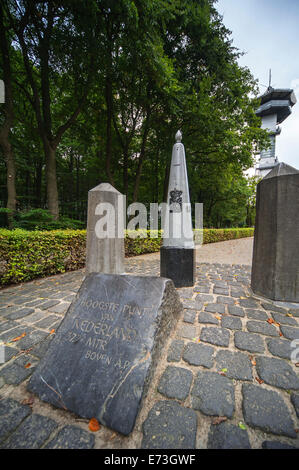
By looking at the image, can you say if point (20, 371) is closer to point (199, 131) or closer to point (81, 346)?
point (81, 346)

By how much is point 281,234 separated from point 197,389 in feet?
8.93

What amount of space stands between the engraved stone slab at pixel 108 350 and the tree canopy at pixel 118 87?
7.64 meters

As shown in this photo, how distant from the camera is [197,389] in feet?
4.97

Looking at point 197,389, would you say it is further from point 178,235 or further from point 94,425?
point 178,235

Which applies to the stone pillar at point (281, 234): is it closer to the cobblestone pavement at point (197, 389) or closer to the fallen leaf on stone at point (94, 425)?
the cobblestone pavement at point (197, 389)

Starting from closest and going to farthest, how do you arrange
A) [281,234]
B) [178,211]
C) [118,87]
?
1. [281,234]
2. [178,211]
3. [118,87]

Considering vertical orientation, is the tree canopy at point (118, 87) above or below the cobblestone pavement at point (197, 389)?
above

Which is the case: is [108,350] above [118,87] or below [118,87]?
below

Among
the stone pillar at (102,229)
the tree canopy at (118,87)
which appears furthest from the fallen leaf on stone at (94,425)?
the tree canopy at (118,87)

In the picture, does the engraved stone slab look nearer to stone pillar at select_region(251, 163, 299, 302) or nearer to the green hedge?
stone pillar at select_region(251, 163, 299, 302)

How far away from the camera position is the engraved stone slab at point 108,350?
4.26 ft

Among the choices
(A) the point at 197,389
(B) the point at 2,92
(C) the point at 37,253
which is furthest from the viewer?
(B) the point at 2,92

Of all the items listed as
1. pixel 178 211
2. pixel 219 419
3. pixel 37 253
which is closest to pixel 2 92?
pixel 37 253
